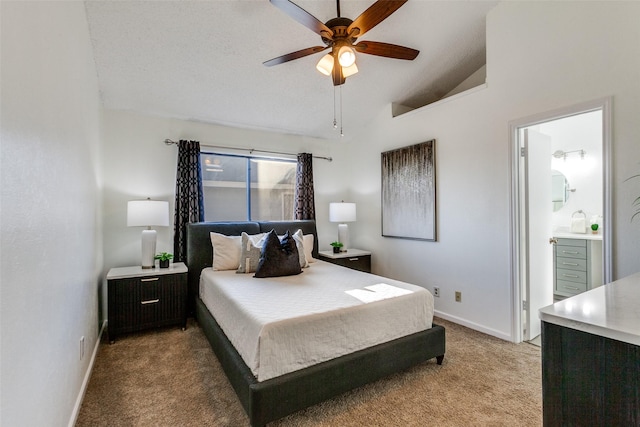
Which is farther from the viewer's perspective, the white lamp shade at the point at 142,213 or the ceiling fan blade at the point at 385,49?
the white lamp shade at the point at 142,213

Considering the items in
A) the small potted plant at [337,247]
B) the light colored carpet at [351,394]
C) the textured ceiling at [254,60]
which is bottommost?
the light colored carpet at [351,394]

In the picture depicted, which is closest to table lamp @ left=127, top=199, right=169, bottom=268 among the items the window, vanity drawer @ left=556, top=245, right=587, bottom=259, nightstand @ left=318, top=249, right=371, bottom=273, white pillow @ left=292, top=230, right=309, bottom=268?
the window

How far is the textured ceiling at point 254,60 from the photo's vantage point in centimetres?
239

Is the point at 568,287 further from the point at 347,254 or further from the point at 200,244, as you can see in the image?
the point at 200,244

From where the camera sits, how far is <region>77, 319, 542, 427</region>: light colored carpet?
1784mm

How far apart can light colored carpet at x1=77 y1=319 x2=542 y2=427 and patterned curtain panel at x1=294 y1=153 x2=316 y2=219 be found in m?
2.32

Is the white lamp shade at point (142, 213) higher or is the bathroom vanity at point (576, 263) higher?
the white lamp shade at point (142, 213)

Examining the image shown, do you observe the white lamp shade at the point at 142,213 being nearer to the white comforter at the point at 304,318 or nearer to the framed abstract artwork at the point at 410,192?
the white comforter at the point at 304,318

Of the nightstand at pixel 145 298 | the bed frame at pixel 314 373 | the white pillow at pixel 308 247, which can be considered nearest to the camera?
the bed frame at pixel 314 373

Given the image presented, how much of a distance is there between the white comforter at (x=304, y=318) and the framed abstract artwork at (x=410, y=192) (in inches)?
50.2

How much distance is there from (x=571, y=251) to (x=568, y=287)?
496mm

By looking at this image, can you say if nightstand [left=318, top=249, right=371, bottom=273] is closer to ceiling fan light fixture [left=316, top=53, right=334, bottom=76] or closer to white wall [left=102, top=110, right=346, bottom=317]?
white wall [left=102, top=110, right=346, bottom=317]

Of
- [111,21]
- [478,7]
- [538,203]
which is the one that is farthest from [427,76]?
[111,21]

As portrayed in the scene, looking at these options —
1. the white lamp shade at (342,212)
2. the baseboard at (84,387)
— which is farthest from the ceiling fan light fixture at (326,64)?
the baseboard at (84,387)
